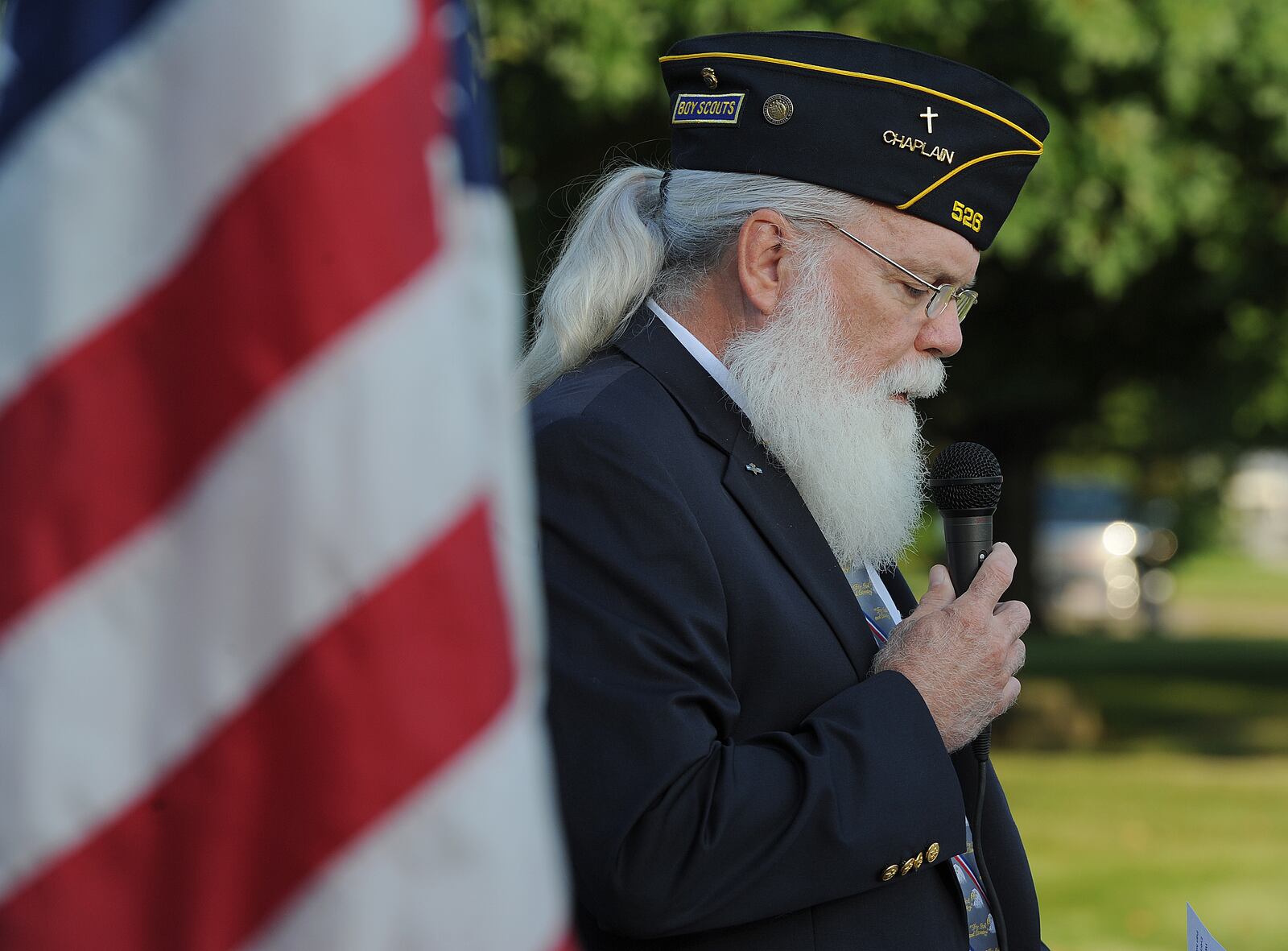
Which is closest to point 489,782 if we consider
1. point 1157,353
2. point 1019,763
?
point 1019,763

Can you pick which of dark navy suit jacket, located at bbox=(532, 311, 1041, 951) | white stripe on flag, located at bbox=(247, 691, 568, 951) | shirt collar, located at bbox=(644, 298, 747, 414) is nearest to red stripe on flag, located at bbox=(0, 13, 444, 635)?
white stripe on flag, located at bbox=(247, 691, 568, 951)

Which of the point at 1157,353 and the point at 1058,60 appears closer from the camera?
the point at 1058,60

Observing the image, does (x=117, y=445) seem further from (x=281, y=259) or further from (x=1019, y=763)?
(x=1019, y=763)

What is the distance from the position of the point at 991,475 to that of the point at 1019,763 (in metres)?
9.87

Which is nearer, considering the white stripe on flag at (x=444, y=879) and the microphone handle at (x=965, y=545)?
Result: the white stripe on flag at (x=444, y=879)

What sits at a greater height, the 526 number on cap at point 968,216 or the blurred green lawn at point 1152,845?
the 526 number on cap at point 968,216

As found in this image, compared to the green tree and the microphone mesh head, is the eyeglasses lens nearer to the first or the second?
the microphone mesh head

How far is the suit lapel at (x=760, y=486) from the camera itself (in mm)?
2443

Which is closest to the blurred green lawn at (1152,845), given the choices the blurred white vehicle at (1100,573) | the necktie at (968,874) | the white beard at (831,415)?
the necktie at (968,874)

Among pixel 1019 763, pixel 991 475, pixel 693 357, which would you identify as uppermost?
pixel 693 357

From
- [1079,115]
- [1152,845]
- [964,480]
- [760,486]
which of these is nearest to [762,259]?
[760,486]

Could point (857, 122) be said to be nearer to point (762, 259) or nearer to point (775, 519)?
point (762, 259)

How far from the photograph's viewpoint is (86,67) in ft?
4.39

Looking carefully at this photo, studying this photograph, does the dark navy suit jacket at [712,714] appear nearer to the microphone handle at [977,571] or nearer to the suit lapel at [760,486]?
the suit lapel at [760,486]
